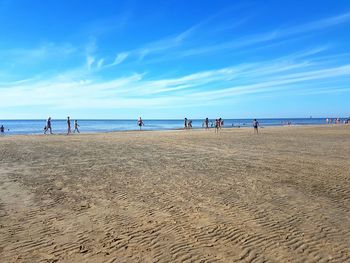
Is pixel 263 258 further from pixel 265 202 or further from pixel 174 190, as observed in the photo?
pixel 174 190

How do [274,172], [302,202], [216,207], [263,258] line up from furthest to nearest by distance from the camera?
[274,172]
[302,202]
[216,207]
[263,258]

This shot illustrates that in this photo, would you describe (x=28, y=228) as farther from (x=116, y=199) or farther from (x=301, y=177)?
(x=301, y=177)

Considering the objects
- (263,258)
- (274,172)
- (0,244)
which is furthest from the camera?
(274,172)

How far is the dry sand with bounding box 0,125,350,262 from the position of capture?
5.77 m

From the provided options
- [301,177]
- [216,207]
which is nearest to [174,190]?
[216,207]

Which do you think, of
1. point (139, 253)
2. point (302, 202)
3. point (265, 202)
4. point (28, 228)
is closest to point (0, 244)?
point (28, 228)

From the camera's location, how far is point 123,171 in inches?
531

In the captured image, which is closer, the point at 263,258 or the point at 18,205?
the point at 263,258

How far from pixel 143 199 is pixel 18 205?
10.6ft

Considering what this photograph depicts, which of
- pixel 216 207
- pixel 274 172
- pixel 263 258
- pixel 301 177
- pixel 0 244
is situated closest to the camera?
pixel 263 258

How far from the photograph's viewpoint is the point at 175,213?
7.87 metres

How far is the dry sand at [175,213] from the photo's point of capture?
227 inches

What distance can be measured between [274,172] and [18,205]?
366 inches

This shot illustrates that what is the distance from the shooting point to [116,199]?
9164 mm
